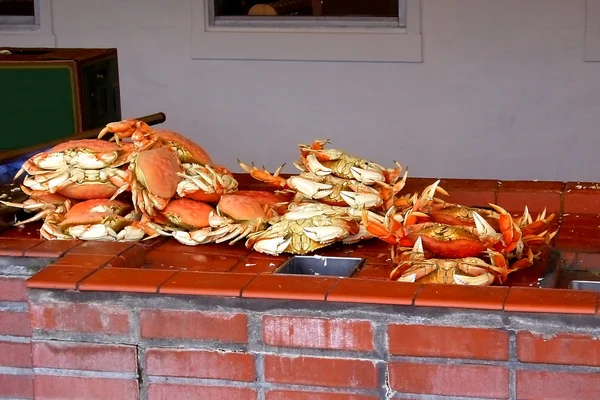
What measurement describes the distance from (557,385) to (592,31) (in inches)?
141

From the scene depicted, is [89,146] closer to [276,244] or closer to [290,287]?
[276,244]

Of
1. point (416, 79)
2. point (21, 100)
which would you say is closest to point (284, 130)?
point (416, 79)

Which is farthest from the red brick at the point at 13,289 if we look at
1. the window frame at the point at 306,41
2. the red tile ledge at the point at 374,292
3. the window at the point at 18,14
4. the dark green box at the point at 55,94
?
the window at the point at 18,14

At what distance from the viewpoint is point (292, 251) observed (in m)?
2.23

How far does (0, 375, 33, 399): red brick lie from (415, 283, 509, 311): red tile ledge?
2.91ft

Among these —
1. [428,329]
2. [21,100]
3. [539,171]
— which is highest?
[21,100]

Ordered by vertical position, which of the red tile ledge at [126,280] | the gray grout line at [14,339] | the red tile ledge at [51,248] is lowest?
the gray grout line at [14,339]

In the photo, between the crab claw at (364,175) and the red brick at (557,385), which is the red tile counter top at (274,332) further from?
the crab claw at (364,175)

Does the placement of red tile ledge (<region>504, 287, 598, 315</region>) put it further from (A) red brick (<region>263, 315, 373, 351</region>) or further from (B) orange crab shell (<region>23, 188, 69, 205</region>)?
(B) orange crab shell (<region>23, 188, 69, 205</region>)

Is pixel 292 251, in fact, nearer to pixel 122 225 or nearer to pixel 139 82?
pixel 122 225

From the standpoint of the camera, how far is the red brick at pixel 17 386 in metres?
2.23

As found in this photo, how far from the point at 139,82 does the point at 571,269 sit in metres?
3.80

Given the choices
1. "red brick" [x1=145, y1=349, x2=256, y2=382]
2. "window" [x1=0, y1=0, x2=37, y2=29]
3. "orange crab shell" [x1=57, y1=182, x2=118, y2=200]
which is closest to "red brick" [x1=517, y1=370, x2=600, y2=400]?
"red brick" [x1=145, y1=349, x2=256, y2=382]

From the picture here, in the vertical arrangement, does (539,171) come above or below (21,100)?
below
